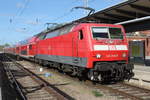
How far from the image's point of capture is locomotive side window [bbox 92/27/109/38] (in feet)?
38.5

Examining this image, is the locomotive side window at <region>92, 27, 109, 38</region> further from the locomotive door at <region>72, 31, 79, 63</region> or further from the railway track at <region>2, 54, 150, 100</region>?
the railway track at <region>2, 54, 150, 100</region>

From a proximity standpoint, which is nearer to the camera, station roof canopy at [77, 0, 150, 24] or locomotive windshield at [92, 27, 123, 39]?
locomotive windshield at [92, 27, 123, 39]

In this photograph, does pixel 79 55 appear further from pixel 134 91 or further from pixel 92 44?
pixel 134 91

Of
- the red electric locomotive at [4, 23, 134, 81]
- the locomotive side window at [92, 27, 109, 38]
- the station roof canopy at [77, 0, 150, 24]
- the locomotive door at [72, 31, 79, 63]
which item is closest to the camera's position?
the red electric locomotive at [4, 23, 134, 81]

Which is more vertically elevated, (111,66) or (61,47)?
(61,47)

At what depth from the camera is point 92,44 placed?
11250 millimetres

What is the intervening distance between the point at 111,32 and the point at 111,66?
71.6 inches

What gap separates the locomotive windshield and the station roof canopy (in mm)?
2482

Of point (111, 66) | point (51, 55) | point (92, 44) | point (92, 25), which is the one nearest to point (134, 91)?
point (111, 66)

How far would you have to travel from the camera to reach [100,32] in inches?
468

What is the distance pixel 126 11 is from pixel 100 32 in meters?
5.56

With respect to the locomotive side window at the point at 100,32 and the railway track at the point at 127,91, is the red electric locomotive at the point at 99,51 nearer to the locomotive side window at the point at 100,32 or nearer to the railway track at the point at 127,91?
the locomotive side window at the point at 100,32

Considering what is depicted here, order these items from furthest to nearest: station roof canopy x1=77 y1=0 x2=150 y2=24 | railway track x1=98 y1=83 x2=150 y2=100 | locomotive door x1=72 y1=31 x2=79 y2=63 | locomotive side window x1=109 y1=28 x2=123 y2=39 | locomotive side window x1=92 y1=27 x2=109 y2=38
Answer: station roof canopy x1=77 y1=0 x2=150 y2=24 < locomotive door x1=72 y1=31 x2=79 y2=63 < locomotive side window x1=109 y1=28 x2=123 y2=39 < locomotive side window x1=92 y1=27 x2=109 y2=38 < railway track x1=98 y1=83 x2=150 y2=100

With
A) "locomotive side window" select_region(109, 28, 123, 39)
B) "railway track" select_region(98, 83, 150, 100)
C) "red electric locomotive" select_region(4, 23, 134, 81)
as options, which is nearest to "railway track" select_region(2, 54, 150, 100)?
"railway track" select_region(98, 83, 150, 100)
